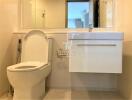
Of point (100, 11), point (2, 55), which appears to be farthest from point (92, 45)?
point (2, 55)

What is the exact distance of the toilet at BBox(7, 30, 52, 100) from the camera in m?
2.07

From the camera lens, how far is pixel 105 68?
204 centimetres

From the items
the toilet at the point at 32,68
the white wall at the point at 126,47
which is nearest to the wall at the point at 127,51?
the white wall at the point at 126,47

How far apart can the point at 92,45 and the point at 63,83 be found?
40.7 inches

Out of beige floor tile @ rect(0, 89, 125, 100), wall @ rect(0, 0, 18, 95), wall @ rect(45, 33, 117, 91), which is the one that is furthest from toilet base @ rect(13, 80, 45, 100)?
wall @ rect(45, 33, 117, 91)

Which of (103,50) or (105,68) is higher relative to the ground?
(103,50)

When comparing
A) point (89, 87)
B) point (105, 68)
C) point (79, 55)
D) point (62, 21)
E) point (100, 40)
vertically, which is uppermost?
point (62, 21)

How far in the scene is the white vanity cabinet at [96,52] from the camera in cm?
202

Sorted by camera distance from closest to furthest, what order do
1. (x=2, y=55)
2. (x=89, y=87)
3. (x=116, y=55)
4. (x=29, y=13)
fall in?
1. (x=116, y=55)
2. (x=2, y=55)
3. (x=89, y=87)
4. (x=29, y=13)

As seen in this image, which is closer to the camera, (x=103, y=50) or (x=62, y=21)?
(x=103, y=50)

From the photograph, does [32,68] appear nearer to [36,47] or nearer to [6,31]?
[36,47]

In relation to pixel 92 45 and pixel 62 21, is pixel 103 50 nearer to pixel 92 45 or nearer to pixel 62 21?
pixel 92 45

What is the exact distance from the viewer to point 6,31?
2.72m

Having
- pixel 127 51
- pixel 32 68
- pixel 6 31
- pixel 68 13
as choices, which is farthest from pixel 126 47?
pixel 6 31
